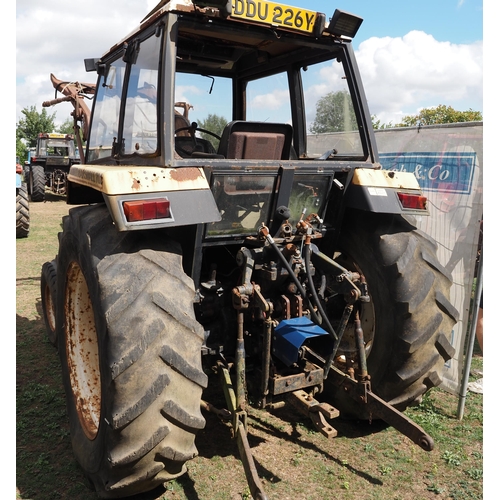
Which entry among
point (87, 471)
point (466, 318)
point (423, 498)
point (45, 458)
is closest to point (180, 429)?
point (87, 471)

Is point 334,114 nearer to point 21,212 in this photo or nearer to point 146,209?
point 146,209

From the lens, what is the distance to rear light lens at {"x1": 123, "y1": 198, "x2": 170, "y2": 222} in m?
2.40

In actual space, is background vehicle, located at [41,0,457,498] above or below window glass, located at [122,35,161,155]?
below

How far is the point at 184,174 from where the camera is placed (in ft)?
8.61

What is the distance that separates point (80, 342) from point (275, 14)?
2511 millimetres

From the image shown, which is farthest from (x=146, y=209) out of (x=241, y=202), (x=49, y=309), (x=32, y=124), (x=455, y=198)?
(x=32, y=124)

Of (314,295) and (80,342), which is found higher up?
(314,295)

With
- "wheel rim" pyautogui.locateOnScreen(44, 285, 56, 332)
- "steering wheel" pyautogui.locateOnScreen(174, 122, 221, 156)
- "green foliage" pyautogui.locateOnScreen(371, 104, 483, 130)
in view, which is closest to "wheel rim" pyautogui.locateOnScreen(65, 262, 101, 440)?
"steering wheel" pyautogui.locateOnScreen(174, 122, 221, 156)

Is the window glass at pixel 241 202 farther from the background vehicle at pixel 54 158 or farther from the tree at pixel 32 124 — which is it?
the tree at pixel 32 124

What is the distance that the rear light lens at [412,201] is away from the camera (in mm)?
3248

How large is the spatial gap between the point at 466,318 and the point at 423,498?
1810 millimetres

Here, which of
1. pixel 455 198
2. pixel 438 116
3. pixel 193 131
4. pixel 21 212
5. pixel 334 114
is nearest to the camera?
pixel 334 114

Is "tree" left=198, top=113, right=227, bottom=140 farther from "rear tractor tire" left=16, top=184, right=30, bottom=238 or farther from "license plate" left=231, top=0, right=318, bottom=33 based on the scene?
"rear tractor tire" left=16, top=184, right=30, bottom=238

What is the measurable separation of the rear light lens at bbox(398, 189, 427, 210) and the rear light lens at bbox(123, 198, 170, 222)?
1639mm
